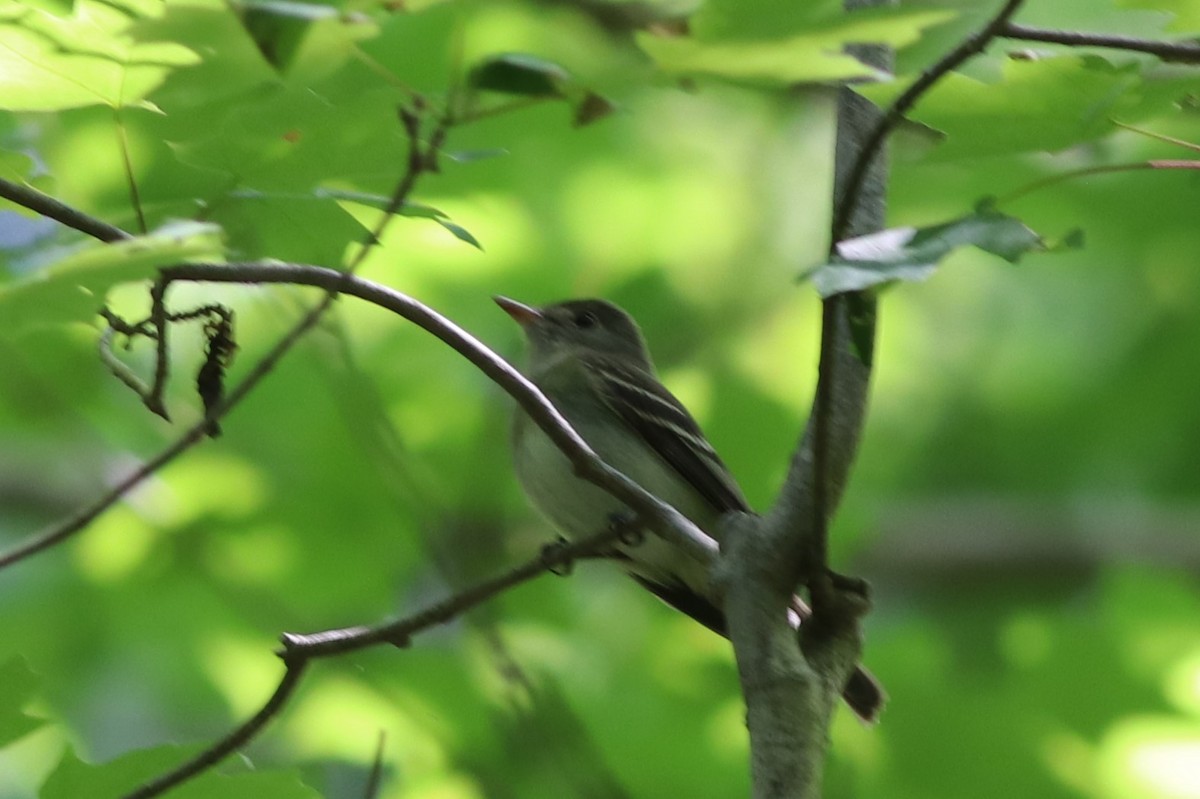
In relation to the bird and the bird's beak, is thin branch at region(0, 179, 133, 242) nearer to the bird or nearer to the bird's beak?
the bird

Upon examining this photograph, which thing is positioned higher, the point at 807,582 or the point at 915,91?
the point at 915,91

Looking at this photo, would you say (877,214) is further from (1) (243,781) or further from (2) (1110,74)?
(1) (243,781)

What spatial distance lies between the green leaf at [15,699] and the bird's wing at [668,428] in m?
2.19

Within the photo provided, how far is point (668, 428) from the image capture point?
3930 millimetres

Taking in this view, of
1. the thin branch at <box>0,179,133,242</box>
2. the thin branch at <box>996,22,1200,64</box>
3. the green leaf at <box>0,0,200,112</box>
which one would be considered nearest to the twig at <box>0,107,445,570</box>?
the thin branch at <box>0,179,133,242</box>

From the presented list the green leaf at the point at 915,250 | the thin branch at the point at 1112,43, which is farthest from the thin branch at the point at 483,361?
the thin branch at the point at 1112,43

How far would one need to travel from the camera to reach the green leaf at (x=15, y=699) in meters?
1.84

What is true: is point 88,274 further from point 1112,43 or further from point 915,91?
point 1112,43

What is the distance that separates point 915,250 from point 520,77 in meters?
0.49

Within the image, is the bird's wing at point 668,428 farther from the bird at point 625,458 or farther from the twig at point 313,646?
the twig at point 313,646

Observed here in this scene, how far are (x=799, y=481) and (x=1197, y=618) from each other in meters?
3.12

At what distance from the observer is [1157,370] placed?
512cm

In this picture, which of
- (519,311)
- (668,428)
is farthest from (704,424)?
(519,311)

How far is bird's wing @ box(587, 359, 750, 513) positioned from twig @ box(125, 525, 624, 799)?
170 centimetres
